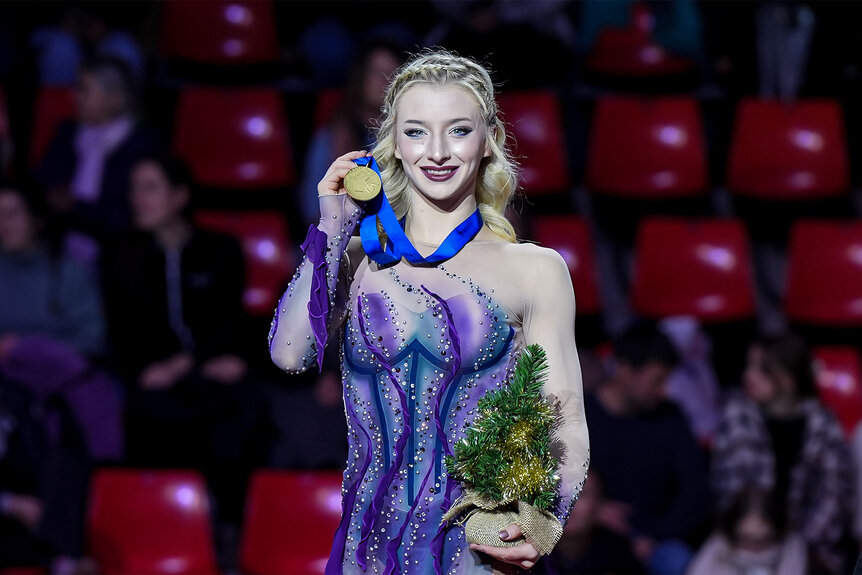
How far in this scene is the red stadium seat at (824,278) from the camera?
6.37 metres

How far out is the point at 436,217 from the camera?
267 cm

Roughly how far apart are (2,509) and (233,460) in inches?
34.2

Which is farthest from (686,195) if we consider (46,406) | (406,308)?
(406,308)

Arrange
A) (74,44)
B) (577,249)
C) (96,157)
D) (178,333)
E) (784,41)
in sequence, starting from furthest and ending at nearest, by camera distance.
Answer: (74,44) → (784,41) → (577,249) → (96,157) → (178,333)

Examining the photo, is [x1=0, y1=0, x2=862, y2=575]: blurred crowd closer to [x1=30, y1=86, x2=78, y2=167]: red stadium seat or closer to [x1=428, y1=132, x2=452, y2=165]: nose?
[x1=30, y1=86, x2=78, y2=167]: red stadium seat

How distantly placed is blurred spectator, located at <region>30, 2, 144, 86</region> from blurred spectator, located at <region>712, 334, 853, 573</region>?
3.26m

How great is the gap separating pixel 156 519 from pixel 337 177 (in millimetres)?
2730

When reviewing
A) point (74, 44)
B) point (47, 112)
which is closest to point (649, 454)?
point (47, 112)

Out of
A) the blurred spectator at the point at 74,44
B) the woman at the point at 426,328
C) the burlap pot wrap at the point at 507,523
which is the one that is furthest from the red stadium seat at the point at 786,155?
the burlap pot wrap at the point at 507,523

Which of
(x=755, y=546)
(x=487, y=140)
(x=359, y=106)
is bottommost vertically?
(x=755, y=546)

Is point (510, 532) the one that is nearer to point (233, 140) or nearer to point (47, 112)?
point (233, 140)

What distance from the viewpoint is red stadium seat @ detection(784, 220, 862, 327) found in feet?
20.9

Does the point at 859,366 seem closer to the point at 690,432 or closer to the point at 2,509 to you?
the point at 690,432

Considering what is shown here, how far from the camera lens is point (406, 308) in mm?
2584
